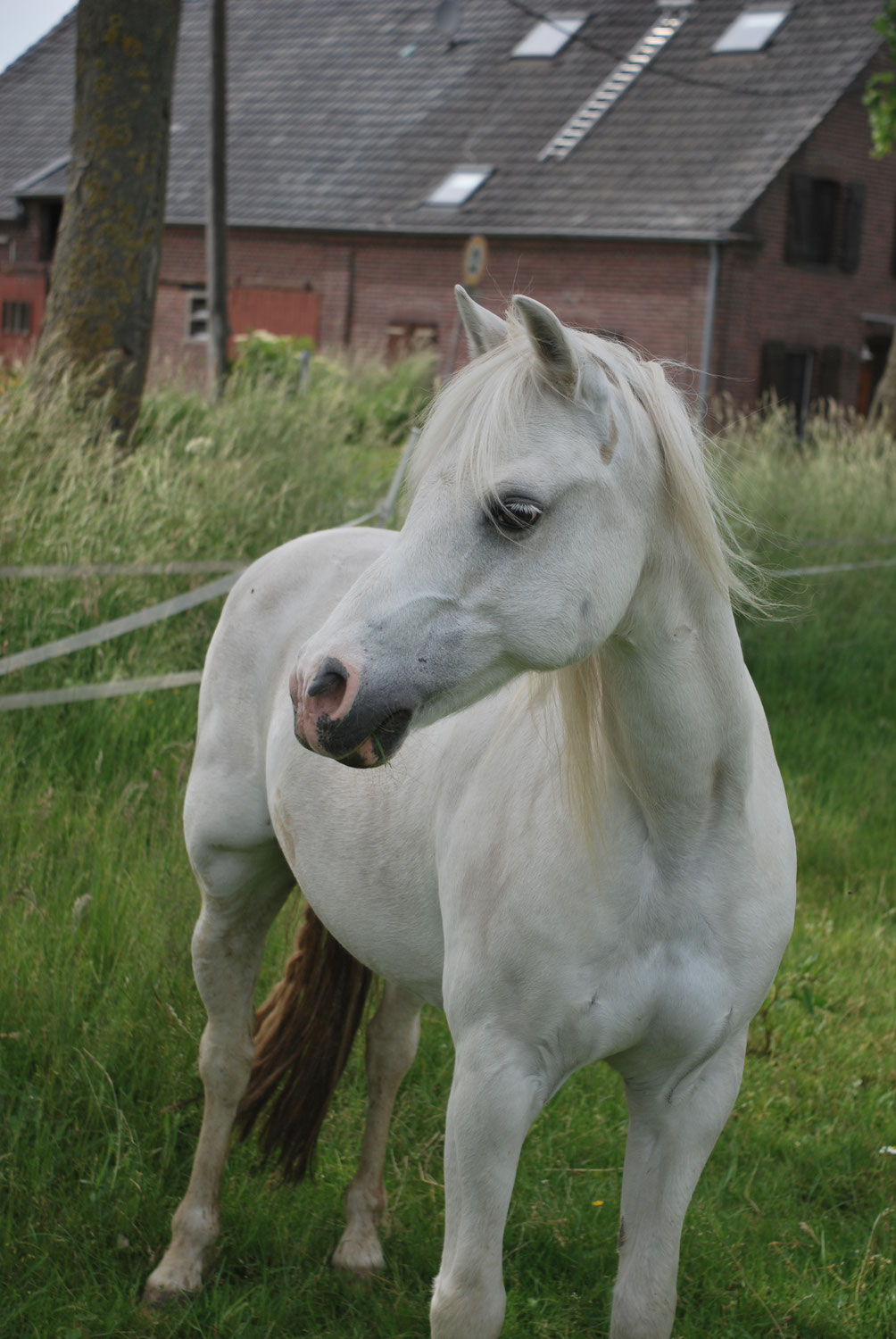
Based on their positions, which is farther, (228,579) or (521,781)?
(228,579)

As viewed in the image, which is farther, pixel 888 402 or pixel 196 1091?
pixel 888 402

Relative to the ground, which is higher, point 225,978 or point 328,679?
point 328,679

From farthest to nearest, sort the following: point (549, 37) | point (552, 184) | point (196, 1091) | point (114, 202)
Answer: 1. point (549, 37)
2. point (552, 184)
3. point (114, 202)
4. point (196, 1091)

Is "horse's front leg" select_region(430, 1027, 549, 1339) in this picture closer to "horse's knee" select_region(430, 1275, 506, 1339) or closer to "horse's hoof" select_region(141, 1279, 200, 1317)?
"horse's knee" select_region(430, 1275, 506, 1339)

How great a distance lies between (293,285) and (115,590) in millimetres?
21137

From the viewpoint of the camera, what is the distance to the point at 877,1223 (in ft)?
10.2

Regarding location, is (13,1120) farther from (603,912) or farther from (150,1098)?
(603,912)

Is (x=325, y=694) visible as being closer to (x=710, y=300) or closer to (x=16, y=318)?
(x=710, y=300)

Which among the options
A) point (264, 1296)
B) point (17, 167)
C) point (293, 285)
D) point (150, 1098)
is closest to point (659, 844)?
point (264, 1296)

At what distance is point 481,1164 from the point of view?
6.78 ft

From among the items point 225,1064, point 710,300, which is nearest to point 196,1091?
point 225,1064

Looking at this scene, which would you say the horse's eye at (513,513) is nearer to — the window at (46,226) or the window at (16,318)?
the window at (16,318)

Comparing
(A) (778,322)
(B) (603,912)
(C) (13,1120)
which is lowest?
(C) (13,1120)

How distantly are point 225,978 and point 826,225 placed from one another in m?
23.2
